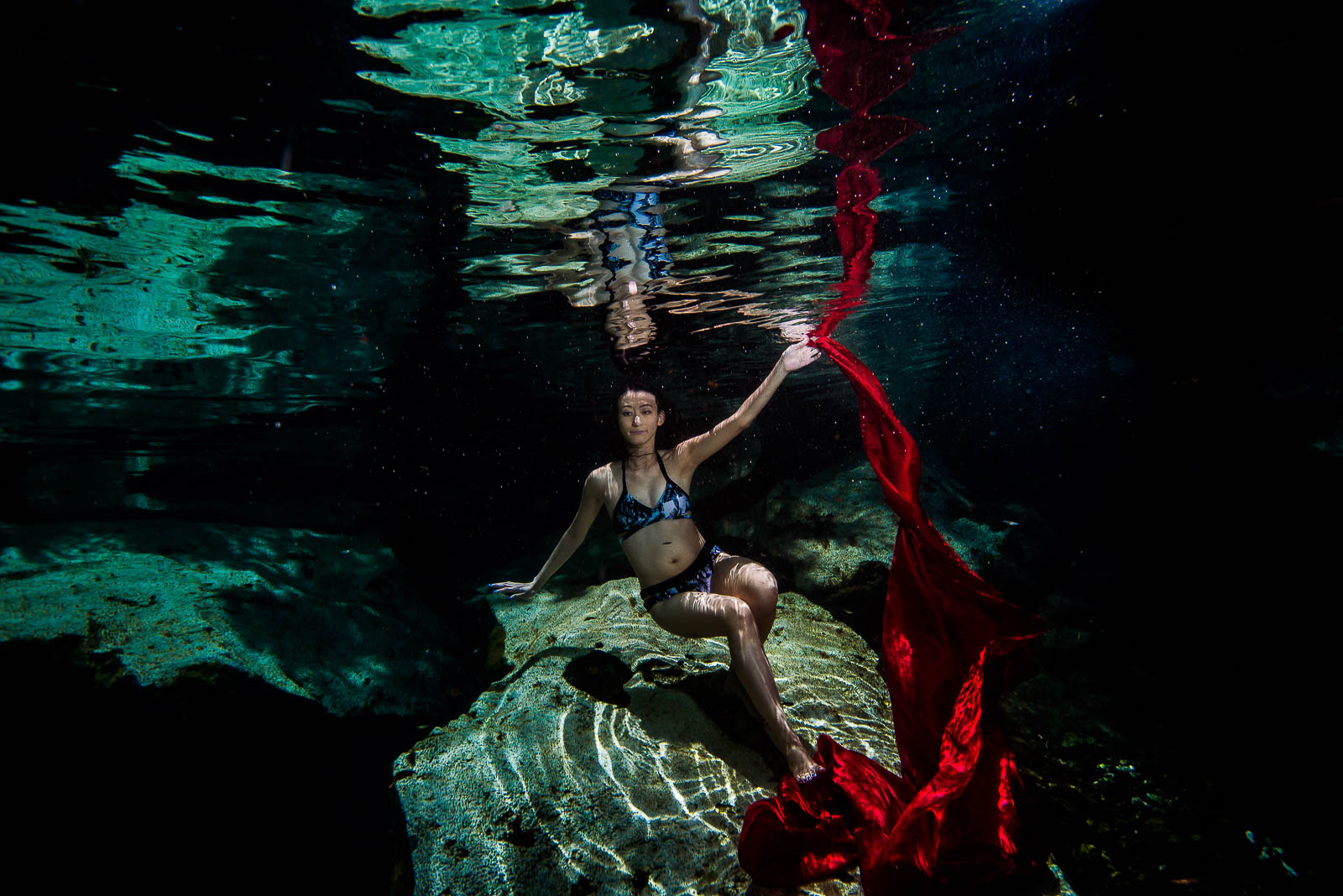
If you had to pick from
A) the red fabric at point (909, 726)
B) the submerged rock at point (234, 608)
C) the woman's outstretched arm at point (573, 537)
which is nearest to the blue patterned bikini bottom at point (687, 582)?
the woman's outstretched arm at point (573, 537)

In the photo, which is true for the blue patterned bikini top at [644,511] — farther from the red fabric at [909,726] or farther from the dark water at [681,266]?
the dark water at [681,266]

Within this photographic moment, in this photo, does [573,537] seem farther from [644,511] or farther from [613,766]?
[613,766]

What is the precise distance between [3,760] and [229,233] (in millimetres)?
6261

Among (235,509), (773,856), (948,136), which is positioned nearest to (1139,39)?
(948,136)

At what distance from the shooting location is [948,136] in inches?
232

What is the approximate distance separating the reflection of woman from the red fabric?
1.75 ft

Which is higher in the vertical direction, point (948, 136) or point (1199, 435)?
point (948, 136)

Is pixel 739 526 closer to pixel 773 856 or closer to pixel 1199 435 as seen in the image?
pixel 773 856

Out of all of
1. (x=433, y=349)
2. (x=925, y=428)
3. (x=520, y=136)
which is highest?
(x=520, y=136)

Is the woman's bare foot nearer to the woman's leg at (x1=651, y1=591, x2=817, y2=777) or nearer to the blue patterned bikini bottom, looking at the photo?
the woman's leg at (x1=651, y1=591, x2=817, y2=777)

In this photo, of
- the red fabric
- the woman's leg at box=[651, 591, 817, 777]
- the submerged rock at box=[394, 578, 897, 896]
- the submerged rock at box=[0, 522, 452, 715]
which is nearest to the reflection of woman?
the woman's leg at box=[651, 591, 817, 777]

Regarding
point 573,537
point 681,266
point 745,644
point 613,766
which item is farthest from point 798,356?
point 681,266

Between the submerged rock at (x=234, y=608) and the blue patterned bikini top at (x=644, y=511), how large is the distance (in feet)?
16.3

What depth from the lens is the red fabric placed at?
2873 mm
